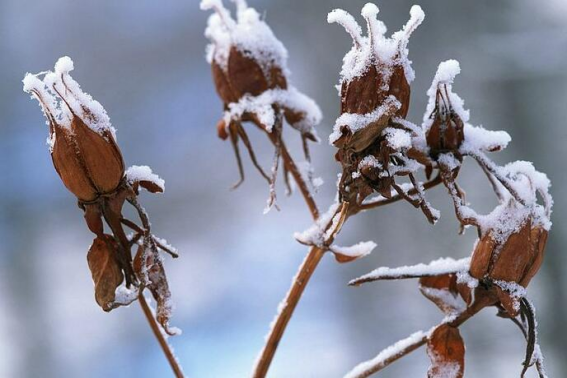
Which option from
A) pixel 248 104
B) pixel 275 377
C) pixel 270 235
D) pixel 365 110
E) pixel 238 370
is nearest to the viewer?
pixel 365 110

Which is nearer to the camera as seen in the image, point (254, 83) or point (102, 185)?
point (102, 185)

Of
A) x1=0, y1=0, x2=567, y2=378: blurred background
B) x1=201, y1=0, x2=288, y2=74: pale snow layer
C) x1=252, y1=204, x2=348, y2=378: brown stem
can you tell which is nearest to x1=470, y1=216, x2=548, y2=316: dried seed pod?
x1=252, y1=204, x2=348, y2=378: brown stem

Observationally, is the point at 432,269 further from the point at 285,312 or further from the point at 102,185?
the point at 102,185

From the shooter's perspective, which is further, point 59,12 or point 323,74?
point 59,12

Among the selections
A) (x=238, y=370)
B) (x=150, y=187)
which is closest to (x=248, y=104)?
(x=150, y=187)

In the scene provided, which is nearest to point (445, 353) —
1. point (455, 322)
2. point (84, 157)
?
point (455, 322)

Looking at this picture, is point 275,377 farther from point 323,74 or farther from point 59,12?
point 59,12
